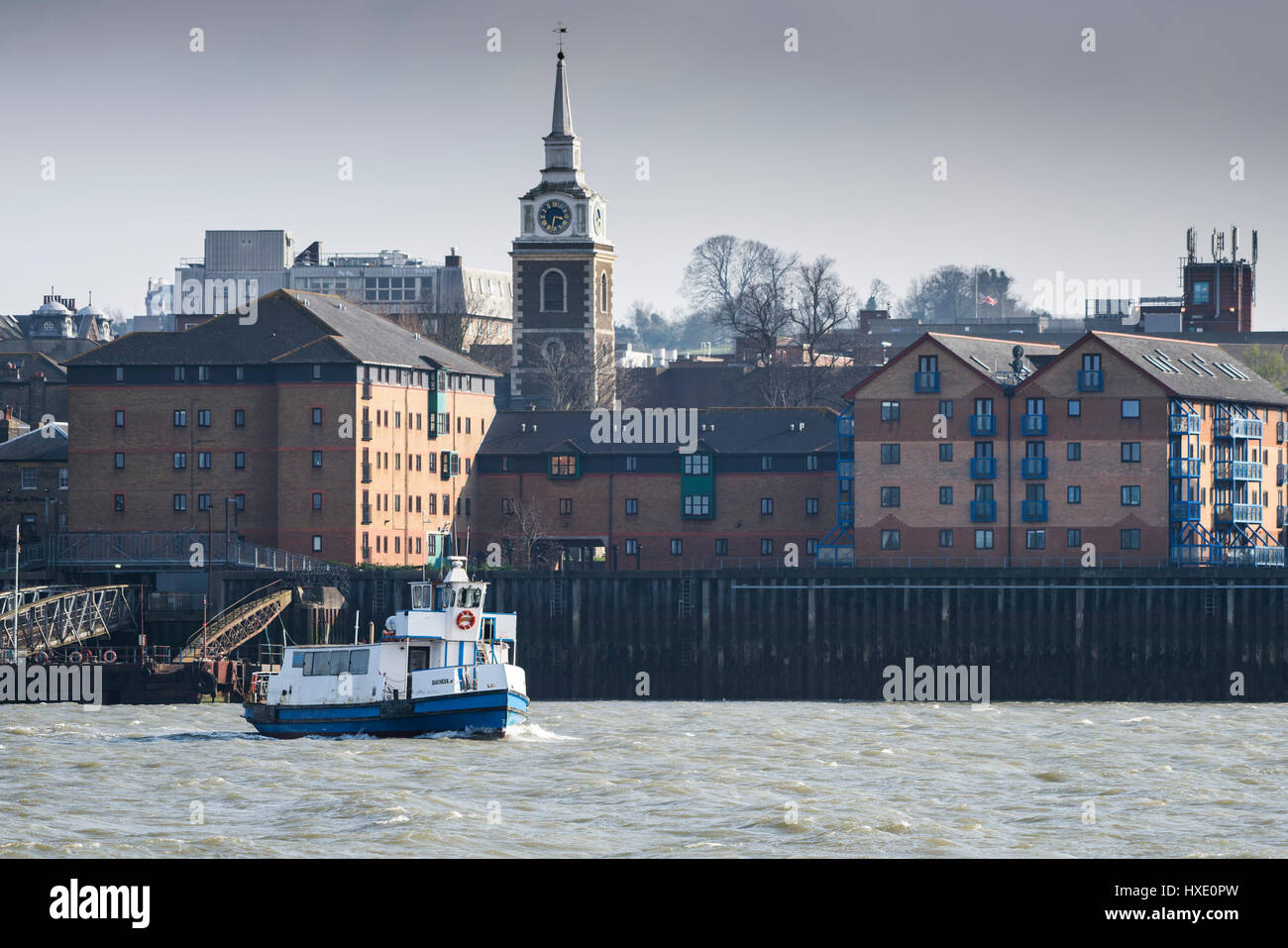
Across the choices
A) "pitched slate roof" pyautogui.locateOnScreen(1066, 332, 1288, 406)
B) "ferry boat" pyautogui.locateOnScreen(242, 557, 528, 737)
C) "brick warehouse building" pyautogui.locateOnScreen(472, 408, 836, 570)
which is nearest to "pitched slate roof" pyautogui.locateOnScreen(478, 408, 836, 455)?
"brick warehouse building" pyautogui.locateOnScreen(472, 408, 836, 570)

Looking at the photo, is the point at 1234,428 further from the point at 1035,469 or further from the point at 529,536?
the point at 529,536

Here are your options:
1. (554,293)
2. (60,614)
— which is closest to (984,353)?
(554,293)

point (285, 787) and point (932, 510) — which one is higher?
point (932, 510)

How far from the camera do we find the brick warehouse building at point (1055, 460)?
3957 inches

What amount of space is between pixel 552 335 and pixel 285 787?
89916mm

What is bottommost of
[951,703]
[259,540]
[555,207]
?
[951,703]

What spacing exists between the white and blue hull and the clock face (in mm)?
75164

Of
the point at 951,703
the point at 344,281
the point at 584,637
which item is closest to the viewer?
the point at 951,703

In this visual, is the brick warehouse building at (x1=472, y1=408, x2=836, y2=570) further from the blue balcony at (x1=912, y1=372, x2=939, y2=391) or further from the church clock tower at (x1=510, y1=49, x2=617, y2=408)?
the church clock tower at (x1=510, y1=49, x2=617, y2=408)

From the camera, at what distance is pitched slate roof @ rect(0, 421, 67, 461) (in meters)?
114

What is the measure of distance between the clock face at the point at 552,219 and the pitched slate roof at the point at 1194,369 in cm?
4352

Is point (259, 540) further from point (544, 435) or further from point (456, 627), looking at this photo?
point (456, 627)

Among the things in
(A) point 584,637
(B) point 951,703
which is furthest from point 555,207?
(B) point 951,703
